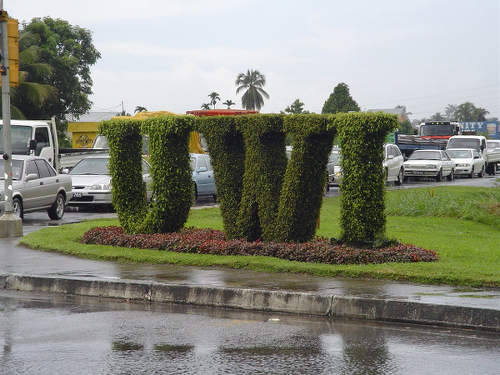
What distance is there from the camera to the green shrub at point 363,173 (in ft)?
39.0

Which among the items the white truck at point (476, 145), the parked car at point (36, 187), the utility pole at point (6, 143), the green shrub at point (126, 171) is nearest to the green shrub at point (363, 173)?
the green shrub at point (126, 171)

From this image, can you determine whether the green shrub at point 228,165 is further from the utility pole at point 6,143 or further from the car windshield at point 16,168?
the car windshield at point 16,168

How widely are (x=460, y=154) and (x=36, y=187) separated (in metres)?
32.1

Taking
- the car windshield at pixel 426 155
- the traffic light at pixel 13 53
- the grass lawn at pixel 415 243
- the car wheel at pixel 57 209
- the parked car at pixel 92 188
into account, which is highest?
the traffic light at pixel 13 53

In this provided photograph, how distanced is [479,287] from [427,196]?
1503cm

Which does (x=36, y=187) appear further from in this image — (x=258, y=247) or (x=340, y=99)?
(x=340, y=99)

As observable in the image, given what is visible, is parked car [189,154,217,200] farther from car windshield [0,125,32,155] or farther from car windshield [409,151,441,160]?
→ car windshield [409,151,441,160]

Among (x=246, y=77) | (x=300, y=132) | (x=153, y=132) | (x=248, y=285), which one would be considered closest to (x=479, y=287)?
(x=248, y=285)

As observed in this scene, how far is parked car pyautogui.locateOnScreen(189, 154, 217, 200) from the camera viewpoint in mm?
28359

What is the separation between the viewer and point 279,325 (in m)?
8.52

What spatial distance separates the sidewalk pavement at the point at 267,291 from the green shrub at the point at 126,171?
2.55 m

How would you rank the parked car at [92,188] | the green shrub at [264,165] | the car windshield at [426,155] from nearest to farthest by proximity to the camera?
the green shrub at [264,165] → the parked car at [92,188] → the car windshield at [426,155]

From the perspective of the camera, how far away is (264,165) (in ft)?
42.7

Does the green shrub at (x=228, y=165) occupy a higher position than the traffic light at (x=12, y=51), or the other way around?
the traffic light at (x=12, y=51)
